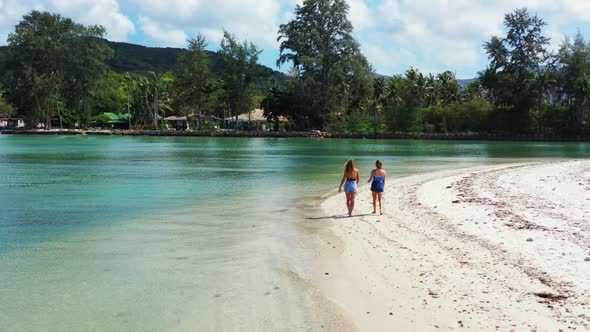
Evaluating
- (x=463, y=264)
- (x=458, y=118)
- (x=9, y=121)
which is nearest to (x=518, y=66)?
(x=458, y=118)

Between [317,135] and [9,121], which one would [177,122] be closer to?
[317,135]

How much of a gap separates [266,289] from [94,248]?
4974 millimetres

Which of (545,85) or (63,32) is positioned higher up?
(63,32)

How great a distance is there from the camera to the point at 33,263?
10258mm

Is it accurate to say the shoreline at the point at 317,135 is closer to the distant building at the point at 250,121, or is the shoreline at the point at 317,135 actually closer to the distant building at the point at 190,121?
the distant building at the point at 190,121

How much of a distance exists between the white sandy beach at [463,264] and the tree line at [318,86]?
230 ft

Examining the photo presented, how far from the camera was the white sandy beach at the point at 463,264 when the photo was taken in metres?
6.66

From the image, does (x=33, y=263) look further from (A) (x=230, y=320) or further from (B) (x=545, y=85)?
(B) (x=545, y=85)

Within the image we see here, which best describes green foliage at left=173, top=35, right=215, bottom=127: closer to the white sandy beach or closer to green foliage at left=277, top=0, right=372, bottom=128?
green foliage at left=277, top=0, right=372, bottom=128

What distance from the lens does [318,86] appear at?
3524 inches

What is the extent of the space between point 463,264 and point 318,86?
269ft

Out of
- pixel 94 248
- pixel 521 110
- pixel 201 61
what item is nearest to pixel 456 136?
pixel 521 110

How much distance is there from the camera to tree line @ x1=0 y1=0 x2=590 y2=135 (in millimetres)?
79250

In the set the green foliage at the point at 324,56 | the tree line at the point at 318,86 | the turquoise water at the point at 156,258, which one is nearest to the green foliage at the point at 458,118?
the tree line at the point at 318,86
